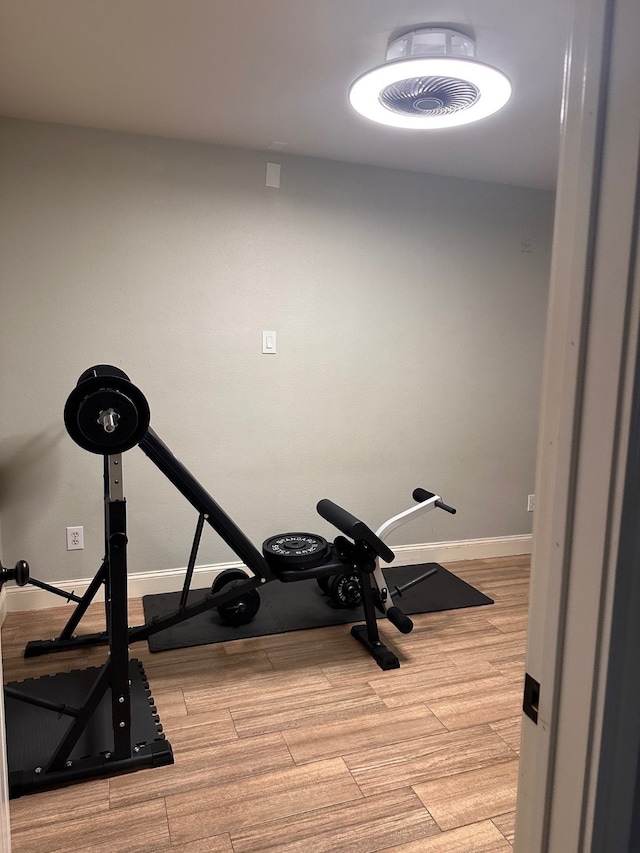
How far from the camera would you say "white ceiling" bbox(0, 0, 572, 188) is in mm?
1829

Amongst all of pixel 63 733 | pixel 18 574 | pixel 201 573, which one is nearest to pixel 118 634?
pixel 63 733

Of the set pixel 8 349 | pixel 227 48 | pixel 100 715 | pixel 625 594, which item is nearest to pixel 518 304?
pixel 227 48

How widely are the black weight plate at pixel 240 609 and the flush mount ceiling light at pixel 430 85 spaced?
2056 millimetres

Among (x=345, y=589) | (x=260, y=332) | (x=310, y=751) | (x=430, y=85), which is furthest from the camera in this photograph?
(x=260, y=332)

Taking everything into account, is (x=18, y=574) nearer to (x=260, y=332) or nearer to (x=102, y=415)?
(x=102, y=415)

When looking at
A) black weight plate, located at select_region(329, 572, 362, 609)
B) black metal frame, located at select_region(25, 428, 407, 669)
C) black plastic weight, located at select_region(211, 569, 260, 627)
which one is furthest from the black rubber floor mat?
black weight plate, located at select_region(329, 572, 362, 609)

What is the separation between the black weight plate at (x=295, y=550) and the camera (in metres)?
2.59

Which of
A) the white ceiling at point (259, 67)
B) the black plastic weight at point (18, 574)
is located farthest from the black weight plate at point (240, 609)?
the white ceiling at point (259, 67)

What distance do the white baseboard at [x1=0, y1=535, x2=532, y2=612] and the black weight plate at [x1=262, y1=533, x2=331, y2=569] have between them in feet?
2.19

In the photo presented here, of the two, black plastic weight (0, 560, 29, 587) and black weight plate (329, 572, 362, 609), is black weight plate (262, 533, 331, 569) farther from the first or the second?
black plastic weight (0, 560, 29, 587)

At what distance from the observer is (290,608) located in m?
Result: 3.08

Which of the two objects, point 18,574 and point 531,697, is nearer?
point 531,697

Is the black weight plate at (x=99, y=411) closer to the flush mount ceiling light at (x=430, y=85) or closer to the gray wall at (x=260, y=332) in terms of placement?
the gray wall at (x=260, y=332)

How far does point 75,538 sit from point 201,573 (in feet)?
2.18
